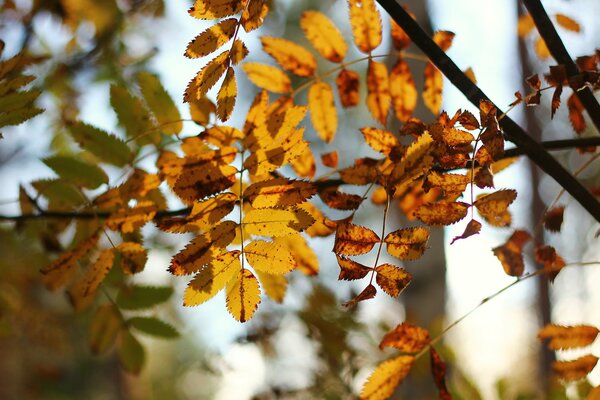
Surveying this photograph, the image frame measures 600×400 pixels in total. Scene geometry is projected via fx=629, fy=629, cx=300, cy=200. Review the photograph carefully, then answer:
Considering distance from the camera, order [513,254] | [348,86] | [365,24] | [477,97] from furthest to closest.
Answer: [348,86]
[365,24]
[513,254]
[477,97]

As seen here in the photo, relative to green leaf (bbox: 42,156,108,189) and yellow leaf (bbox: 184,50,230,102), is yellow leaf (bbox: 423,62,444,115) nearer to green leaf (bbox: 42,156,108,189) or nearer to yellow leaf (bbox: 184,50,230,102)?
yellow leaf (bbox: 184,50,230,102)

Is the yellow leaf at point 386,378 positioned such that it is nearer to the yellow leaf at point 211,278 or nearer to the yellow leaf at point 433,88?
the yellow leaf at point 211,278

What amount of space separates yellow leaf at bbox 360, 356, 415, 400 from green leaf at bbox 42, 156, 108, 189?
582 millimetres

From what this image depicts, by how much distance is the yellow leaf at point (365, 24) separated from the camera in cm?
102

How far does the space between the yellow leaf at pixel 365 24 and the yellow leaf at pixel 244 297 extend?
0.46 meters

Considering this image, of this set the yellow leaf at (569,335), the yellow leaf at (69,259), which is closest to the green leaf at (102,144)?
the yellow leaf at (69,259)

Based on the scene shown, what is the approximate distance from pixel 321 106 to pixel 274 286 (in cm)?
33

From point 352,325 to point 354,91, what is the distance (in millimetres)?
1063

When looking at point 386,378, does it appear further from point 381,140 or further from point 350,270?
point 381,140

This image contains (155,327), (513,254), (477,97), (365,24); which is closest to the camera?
(477,97)

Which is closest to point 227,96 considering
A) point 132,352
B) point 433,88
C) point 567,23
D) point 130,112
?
point 130,112

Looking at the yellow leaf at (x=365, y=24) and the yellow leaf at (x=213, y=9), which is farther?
the yellow leaf at (x=365, y=24)

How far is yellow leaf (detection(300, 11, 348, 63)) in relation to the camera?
43.6 inches

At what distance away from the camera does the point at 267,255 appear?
84 cm
